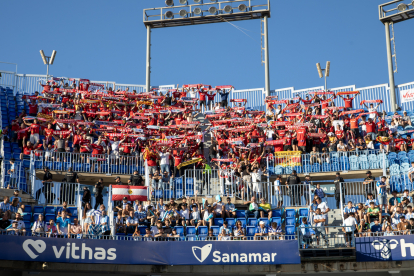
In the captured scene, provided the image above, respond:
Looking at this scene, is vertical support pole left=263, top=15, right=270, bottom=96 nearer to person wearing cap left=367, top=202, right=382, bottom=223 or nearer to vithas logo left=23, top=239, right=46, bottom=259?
person wearing cap left=367, top=202, right=382, bottom=223

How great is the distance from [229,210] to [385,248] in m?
5.63

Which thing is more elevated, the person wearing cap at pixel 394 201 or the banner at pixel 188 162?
the banner at pixel 188 162

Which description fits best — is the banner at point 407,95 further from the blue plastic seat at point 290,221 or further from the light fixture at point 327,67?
the blue plastic seat at point 290,221

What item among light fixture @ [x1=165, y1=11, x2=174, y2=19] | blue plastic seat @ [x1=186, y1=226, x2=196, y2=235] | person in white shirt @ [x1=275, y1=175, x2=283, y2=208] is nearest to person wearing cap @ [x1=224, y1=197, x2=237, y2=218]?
blue plastic seat @ [x1=186, y1=226, x2=196, y2=235]

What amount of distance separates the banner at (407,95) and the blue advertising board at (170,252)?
16.6m

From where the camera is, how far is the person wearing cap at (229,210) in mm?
21000

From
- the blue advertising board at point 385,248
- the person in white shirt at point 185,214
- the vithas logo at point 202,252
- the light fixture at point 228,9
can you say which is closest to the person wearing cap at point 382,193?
the blue advertising board at point 385,248

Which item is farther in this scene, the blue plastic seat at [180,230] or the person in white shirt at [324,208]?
the person in white shirt at [324,208]

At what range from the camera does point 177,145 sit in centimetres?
2639

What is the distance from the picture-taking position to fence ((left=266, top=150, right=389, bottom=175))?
2616 cm

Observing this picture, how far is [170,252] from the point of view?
61.5ft

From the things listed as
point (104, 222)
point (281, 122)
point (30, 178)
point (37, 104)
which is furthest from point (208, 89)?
point (104, 222)

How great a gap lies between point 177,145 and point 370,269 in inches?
425

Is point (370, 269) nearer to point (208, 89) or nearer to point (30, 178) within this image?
point (30, 178)
